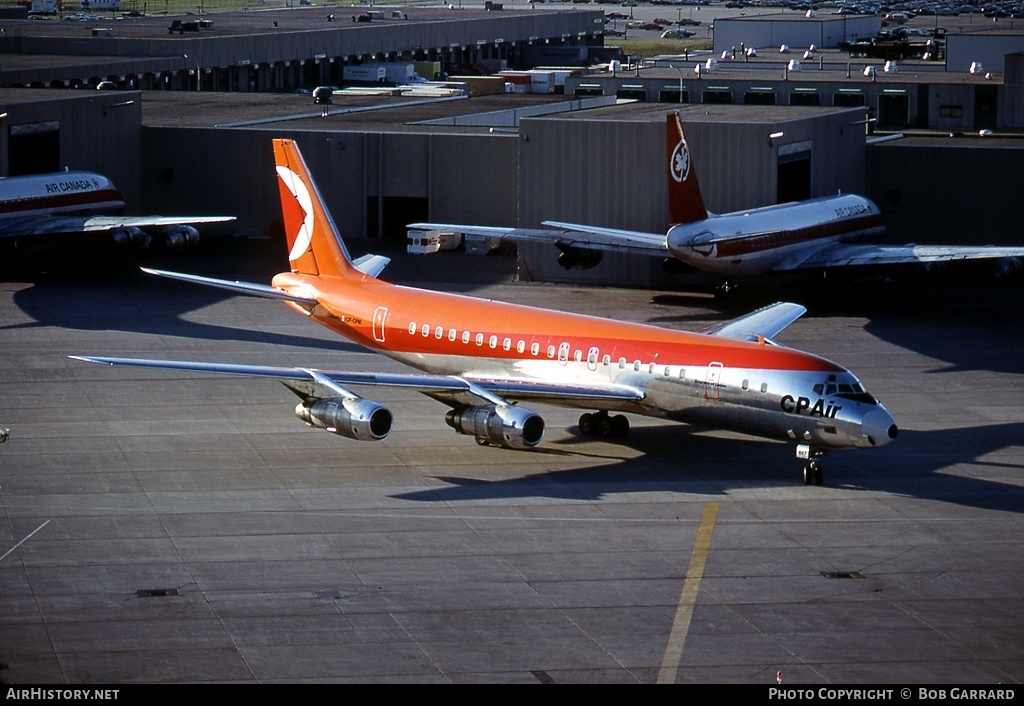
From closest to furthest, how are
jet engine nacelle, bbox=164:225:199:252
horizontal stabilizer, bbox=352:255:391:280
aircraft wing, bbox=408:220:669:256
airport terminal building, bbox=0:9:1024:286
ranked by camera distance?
horizontal stabilizer, bbox=352:255:391:280, aircraft wing, bbox=408:220:669:256, airport terminal building, bbox=0:9:1024:286, jet engine nacelle, bbox=164:225:199:252

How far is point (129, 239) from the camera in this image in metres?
79.8

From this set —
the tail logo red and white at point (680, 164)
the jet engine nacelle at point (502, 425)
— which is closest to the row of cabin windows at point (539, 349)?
the jet engine nacelle at point (502, 425)

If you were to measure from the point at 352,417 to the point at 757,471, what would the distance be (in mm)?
12016

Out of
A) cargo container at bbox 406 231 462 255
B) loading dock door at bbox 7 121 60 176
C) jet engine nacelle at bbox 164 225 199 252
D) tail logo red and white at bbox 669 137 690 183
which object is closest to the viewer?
tail logo red and white at bbox 669 137 690 183

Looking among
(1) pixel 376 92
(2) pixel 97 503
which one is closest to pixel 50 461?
(2) pixel 97 503

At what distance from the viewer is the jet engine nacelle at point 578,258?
75312 millimetres

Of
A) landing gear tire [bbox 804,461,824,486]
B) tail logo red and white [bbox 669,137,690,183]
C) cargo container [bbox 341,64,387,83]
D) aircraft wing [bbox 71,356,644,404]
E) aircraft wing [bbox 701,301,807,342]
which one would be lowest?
landing gear tire [bbox 804,461,824,486]

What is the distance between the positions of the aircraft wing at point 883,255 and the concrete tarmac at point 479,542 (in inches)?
373

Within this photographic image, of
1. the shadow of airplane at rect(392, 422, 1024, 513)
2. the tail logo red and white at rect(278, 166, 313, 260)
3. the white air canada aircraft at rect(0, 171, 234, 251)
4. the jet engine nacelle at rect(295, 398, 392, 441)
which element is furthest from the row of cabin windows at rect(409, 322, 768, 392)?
the white air canada aircraft at rect(0, 171, 234, 251)

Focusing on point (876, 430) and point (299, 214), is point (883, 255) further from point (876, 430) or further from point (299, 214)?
point (876, 430)

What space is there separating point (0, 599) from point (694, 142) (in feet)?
166

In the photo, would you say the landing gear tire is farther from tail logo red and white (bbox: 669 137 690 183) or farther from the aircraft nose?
tail logo red and white (bbox: 669 137 690 183)

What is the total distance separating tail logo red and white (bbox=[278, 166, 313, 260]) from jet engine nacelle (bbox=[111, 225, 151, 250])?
24.1 meters

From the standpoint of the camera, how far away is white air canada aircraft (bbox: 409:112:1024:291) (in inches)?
2776
